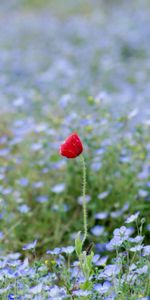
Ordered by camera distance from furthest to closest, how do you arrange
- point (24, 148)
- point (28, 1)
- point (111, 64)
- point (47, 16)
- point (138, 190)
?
point (28, 1) < point (47, 16) < point (111, 64) < point (24, 148) < point (138, 190)

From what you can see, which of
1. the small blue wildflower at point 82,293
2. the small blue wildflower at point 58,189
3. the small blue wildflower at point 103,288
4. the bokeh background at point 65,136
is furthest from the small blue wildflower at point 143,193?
the small blue wildflower at point 82,293

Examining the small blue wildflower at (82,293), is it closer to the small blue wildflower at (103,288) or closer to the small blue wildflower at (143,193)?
the small blue wildflower at (103,288)

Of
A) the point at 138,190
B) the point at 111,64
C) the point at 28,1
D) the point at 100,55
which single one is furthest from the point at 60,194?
the point at 28,1

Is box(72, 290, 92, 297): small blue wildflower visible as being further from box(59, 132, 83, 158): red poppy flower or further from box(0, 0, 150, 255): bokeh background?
box(0, 0, 150, 255): bokeh background

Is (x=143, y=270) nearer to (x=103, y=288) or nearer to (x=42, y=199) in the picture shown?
(x=103, y=288)

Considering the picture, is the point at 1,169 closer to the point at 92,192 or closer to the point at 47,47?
the point at 92,192

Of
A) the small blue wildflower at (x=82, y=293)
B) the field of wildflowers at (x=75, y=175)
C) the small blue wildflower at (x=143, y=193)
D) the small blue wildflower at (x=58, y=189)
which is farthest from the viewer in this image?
the small blue wildflower at (x=58, y=189)

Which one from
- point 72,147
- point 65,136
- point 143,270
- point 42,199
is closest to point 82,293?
point 143,270
